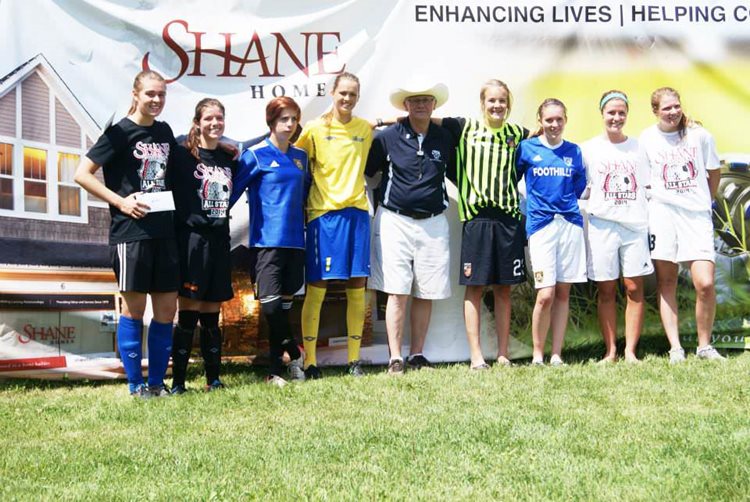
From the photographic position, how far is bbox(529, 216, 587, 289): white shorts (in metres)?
5.12

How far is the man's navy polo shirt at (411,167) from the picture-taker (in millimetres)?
5051

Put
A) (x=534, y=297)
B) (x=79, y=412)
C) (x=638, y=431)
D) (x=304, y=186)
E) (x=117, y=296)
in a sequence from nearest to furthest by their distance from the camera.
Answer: (x=638, y=431) → (x=79, y=412) → (x=304, y=186) → (x=117, y=296) → (x=534, y=297)

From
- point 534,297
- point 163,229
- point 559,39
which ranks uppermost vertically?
point 559,39

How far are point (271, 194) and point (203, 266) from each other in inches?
25.0

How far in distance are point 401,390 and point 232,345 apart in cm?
161

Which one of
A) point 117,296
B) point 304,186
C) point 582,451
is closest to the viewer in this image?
point 582,451

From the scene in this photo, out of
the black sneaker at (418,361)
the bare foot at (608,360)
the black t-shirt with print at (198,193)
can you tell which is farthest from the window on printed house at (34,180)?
the bare foot at (608,360)

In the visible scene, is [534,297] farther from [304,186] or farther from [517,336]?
[304,186]

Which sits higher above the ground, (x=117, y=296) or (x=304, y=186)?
(x=304, y=186)

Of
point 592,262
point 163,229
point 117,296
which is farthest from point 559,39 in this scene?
point 117,296

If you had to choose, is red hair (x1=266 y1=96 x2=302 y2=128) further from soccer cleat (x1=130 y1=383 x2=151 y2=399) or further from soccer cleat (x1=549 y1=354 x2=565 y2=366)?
soccer cleat (x1=549 y1=354 x2=565 y2=366)

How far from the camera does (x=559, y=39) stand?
5715 mm

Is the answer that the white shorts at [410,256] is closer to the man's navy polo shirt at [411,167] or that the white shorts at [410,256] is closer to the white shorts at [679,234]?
the man's navy polo shirt at [411,167]

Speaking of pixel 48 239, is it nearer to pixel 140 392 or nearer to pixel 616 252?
pixel 140 392
